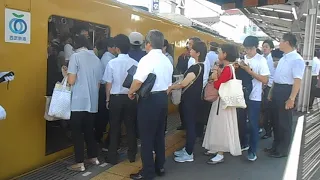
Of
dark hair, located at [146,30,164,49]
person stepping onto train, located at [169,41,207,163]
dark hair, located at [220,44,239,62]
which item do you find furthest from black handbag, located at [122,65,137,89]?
dark hair, located at [220,44,239,62]

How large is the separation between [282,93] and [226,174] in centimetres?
139

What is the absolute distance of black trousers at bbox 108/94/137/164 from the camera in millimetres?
3748

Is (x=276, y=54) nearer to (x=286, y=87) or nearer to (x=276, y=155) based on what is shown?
(x=286, y=87)

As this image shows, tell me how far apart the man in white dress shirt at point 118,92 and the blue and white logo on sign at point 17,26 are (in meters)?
0.98

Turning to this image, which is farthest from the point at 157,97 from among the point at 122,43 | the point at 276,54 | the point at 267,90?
the point at 276,54

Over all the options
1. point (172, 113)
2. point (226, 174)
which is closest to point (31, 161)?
point (226, 174)

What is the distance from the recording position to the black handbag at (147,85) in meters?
3.16

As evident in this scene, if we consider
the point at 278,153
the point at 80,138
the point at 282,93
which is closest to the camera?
the point at 80,138

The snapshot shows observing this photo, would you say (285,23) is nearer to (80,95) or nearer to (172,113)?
(172,113)

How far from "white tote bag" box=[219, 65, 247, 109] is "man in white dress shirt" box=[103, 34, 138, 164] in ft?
3.73

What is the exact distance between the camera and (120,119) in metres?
3.82

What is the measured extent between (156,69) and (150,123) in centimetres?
58

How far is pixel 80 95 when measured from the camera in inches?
139

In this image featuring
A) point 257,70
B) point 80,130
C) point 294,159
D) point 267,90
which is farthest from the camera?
point 267,90
